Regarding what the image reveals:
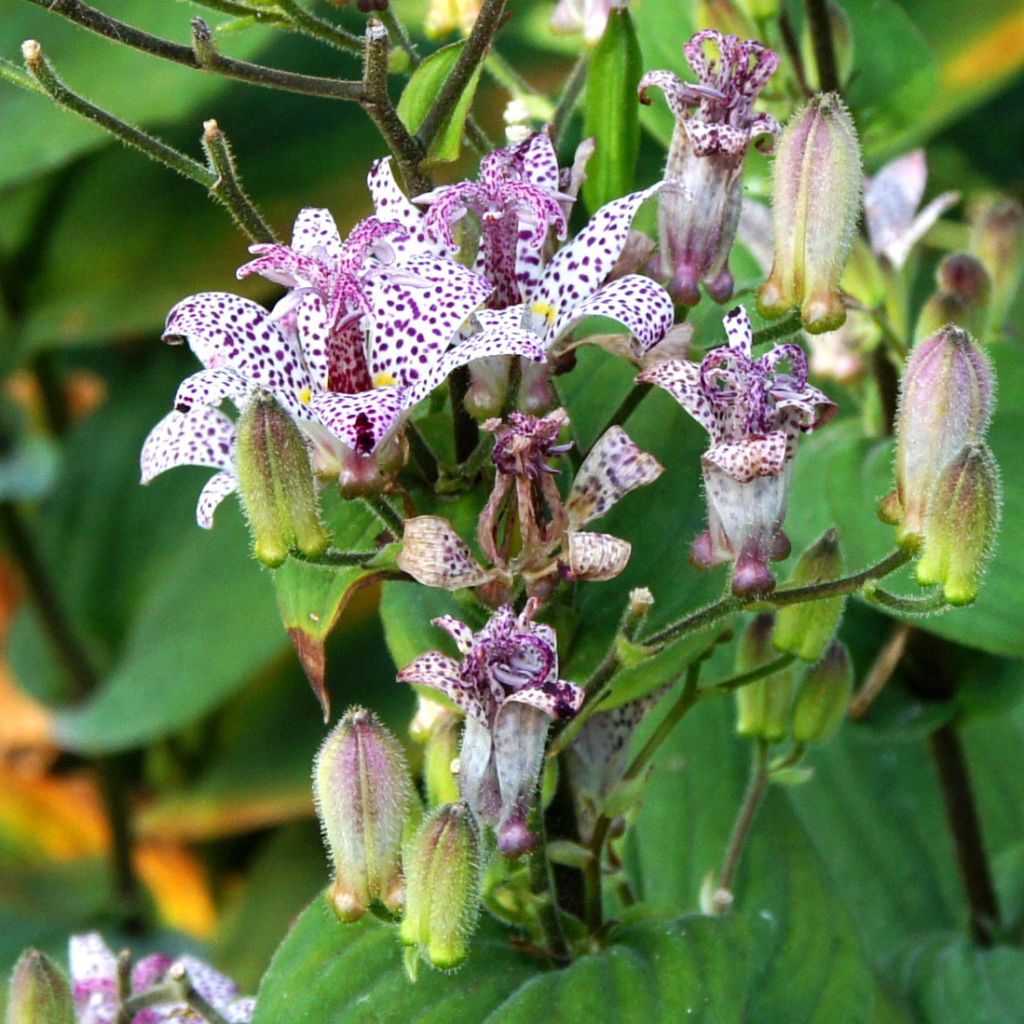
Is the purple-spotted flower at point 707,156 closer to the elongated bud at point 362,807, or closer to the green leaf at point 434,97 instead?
the green leaf at point 434,97

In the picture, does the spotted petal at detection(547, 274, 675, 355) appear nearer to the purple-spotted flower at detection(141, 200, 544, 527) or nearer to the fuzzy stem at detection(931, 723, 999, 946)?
the purple-spotted flower at detection(141, 200, 544, 527)

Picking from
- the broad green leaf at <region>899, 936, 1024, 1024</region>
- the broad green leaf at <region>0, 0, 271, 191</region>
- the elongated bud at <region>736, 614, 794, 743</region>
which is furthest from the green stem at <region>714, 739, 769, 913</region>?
the broad green leaf at <region>0, 0, 271, 191</region>

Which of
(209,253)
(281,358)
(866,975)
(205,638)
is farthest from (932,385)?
(209,253)

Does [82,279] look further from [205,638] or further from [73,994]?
[73,994]

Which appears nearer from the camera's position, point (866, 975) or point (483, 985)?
point (483, 985)

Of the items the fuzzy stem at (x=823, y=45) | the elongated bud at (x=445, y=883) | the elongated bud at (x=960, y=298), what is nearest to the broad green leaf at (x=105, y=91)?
the fuzzy stem at (x=823, y=45)
